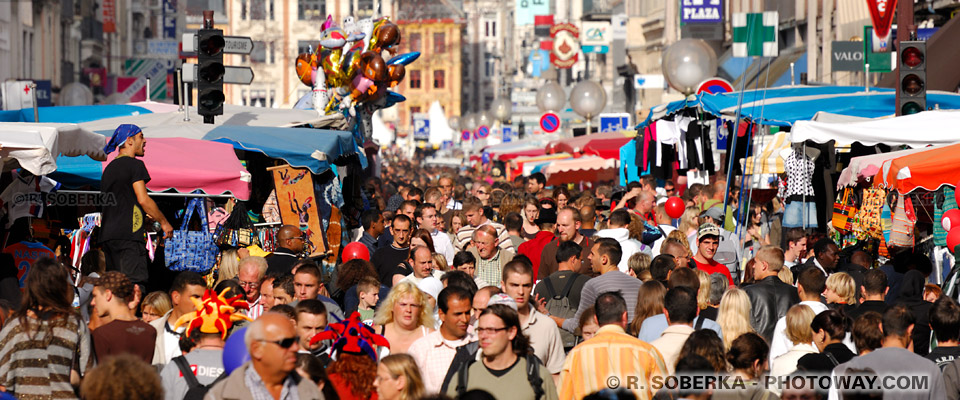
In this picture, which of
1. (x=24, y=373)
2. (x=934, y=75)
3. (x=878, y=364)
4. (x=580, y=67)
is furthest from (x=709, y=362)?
(x=580, y=67)

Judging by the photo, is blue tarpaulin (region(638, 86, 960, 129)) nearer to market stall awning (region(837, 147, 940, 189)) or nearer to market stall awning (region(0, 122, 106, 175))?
market stall awning (region(837, 147, 940, 189))

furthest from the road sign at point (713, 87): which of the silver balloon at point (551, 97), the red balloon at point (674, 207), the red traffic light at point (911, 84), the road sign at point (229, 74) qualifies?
the silver balloon at point (551, 97)

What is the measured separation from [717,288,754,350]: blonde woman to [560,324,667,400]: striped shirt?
4.51ft

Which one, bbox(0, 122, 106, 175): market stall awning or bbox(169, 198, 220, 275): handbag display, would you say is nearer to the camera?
bbox(0, 122, 106, 175): market stall awning

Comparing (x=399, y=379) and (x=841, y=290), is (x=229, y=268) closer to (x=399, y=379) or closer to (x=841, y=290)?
(x=841, y=290)

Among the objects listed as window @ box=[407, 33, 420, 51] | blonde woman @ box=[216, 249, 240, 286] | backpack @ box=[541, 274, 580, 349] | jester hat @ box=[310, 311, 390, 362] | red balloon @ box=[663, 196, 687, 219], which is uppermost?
window @ box=[407, 33, 420, 51]

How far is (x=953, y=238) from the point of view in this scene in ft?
31.7

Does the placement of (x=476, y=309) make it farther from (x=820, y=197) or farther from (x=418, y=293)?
(x=820, y=197)

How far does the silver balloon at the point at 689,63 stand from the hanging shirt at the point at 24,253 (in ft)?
Result: 34.7

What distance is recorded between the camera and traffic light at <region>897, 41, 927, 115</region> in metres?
13.4

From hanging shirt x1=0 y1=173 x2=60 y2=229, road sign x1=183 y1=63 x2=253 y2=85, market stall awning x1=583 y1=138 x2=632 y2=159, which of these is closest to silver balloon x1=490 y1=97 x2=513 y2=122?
market stall awning x1=583 y1=138 x2=632 y2=159

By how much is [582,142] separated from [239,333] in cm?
2160

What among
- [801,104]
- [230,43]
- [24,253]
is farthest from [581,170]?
[24,253]

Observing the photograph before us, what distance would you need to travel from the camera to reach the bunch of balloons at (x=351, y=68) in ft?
64.8
